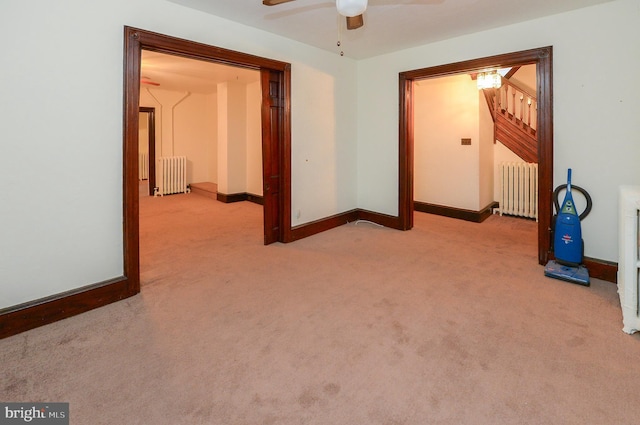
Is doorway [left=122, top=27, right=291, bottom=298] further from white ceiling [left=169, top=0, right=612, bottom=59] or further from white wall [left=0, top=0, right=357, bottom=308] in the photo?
white ceiling [left=169, top=0, right=612, bottom=59]

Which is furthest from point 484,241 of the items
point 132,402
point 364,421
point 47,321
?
point 47,321

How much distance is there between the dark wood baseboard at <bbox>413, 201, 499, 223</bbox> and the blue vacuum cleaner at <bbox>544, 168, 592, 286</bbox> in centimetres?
218

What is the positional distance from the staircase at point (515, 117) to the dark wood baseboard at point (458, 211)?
104 centimetres

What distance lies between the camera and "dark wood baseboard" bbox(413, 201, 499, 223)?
5.38m

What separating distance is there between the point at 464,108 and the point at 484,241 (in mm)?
2376

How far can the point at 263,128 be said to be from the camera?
395cm

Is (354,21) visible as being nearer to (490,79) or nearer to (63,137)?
(63,137)

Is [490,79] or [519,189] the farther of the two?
[519,189]

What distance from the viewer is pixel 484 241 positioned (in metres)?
4.27

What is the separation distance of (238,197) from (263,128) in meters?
3.60

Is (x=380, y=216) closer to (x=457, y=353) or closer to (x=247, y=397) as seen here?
(x=457, y=353)

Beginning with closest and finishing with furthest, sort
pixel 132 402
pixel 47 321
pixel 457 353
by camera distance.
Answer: pixel 132 402 < pixel 457 353 < pixel 47 321

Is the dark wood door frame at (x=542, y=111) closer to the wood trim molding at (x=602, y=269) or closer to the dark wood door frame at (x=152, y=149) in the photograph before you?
the wood trim molding at (x=602, y=269)

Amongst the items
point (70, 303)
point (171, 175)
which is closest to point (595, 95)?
point (70, 303)
